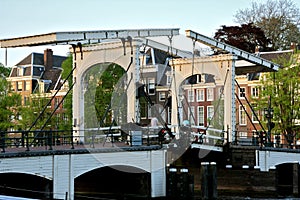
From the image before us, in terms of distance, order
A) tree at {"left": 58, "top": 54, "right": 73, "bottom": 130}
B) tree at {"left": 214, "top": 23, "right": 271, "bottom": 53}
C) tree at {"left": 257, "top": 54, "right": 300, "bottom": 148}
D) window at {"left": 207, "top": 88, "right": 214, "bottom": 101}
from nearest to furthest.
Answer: tree at {"left": 257, "top": 54, "right": 300, "bottom": 148} → tree at {"left": 58, "top": 54, "right": 73, "bottom": 130} → window at {"left": 207, "top": 88, "right": 214, "bottom": 101} → tree at {"left": 214, "top": 23, "right": 271, "bottom": 53}

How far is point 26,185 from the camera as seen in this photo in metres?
21.3

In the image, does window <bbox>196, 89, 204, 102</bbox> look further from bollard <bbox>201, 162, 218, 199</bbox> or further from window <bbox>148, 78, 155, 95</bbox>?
bollard <bbox>201, 162, 218, 199</bbox>

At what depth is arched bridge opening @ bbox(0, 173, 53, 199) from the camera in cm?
2006

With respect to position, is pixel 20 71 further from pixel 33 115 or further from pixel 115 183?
pixel 115 183

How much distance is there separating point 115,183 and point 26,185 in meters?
4.55

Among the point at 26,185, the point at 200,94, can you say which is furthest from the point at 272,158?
the point at 200,94

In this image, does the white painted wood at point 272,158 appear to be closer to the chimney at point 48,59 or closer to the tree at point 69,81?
the tree at point 69,81

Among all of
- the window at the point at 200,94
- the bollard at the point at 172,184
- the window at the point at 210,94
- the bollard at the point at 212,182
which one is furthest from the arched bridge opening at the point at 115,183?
the window at the point at 200,94

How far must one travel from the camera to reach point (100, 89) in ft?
131

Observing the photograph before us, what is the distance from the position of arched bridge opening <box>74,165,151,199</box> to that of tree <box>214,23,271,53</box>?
2802cm

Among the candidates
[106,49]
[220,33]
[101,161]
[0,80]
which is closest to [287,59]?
[220,33]

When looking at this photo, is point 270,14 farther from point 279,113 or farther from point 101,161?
point 101,161

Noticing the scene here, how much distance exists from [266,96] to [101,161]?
66.1 feet

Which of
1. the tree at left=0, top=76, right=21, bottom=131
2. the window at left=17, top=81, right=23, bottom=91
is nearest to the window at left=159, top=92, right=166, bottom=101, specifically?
the tree at left=0, top=76, right=21, bottom=131
